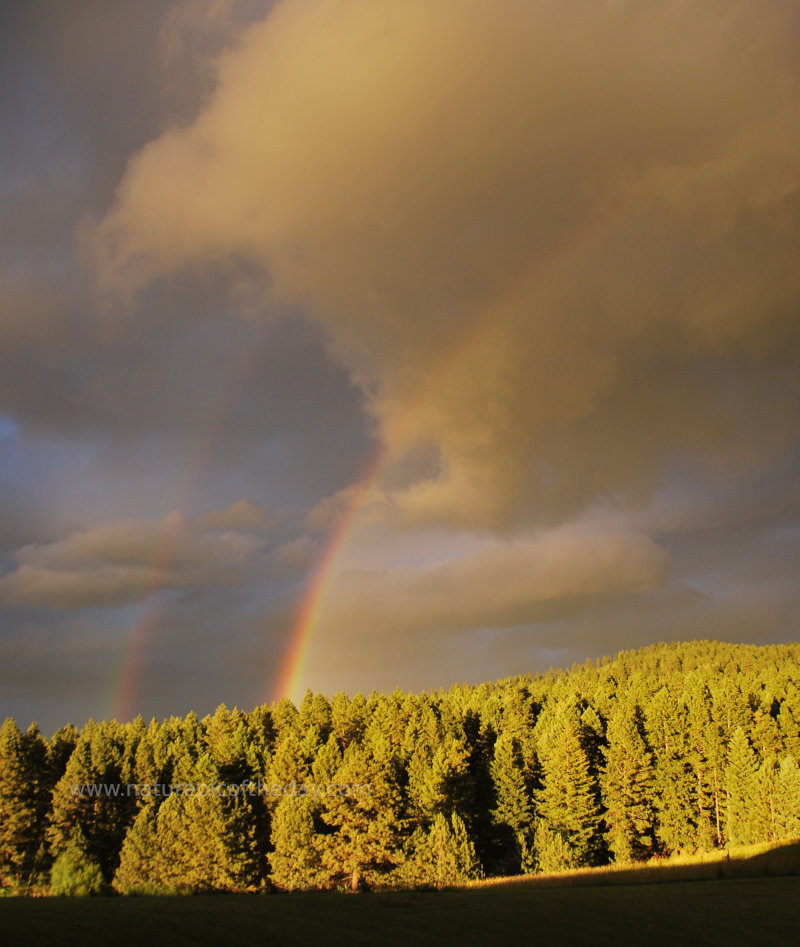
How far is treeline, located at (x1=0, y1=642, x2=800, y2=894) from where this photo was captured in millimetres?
62156

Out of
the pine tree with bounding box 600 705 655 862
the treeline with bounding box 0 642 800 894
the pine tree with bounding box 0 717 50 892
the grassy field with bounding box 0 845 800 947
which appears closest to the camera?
the grassy field with bounding box 0 845 800 947

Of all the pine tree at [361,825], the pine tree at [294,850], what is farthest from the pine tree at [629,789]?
the pine tree at [294,850]

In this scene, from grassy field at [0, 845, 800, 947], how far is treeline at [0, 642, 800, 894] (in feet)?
95.8

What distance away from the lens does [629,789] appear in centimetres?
7044

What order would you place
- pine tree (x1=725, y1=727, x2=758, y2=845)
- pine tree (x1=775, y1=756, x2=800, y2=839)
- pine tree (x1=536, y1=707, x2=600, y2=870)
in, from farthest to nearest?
pine tree (x1=536, y1=707, x2=600, y2=870)
pine tree (x1=725, y1=727, x2=758, y2=845)
pine tree (x1=775, y1=756, x2=800, y2=839)

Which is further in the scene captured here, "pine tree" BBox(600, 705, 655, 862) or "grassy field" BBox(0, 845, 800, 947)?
"pine tree" BBox(600, 705, 655, 862)

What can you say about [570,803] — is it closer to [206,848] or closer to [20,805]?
[206,848]

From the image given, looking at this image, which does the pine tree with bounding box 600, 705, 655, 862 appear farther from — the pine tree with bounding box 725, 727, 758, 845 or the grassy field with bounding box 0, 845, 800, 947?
the grassy field with bounding box 0, 845, 800, 947

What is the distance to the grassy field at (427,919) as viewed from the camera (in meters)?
18.2

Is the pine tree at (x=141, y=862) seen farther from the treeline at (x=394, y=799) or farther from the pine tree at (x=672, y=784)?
the pine tree at (x=672, y=784)

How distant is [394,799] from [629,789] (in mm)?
22166

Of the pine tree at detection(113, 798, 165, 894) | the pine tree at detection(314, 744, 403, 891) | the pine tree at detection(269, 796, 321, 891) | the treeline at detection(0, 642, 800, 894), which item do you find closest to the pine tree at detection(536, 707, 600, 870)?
the treeline at detection(0, 642, 800, 894)

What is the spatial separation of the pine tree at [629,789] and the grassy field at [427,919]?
146 feet

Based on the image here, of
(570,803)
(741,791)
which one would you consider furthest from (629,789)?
(741,791)
